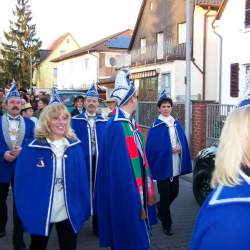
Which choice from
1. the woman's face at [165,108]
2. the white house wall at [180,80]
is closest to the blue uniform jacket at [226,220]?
the woman's face at [165,108]

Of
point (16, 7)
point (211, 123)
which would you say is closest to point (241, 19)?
point (211, 123)

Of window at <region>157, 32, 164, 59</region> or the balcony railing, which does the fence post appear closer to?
the balcony railing

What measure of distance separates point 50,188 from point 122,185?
2.11 feet

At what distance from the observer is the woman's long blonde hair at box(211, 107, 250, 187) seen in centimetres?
180

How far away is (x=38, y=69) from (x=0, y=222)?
67006 mm

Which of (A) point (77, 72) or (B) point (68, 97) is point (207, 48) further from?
(A) point (77, 72)

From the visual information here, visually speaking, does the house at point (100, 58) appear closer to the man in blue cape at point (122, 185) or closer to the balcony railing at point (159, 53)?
the balcony railing at point (159, 53)

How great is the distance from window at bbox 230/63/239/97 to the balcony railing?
626 cm

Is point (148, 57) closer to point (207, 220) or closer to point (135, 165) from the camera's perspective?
point (135, 165)

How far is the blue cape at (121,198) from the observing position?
430 centimetres

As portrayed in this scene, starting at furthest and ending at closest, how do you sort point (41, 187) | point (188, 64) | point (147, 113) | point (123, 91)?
point (147, 113) < point (188, 64) < point (123, 91) < point (41, 187)

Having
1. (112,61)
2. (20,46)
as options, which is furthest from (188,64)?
(20,46)

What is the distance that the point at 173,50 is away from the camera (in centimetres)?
2884

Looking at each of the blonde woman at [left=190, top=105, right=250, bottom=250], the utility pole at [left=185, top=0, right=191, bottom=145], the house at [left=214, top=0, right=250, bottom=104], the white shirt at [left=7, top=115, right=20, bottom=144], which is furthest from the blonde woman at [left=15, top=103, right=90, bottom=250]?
the house at [left=214, top=0, right=250, bottom=104]
